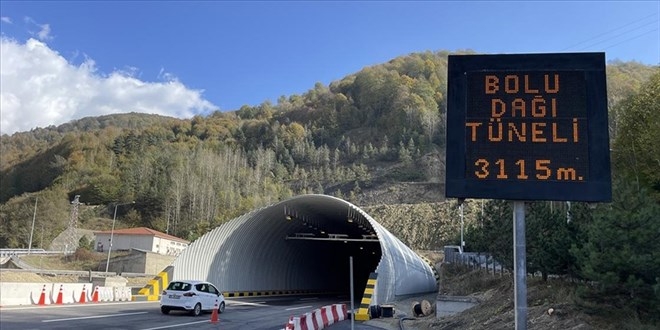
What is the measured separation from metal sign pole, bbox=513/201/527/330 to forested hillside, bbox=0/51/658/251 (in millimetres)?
70407

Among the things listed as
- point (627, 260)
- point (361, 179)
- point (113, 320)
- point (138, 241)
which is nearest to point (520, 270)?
point (627, 260)

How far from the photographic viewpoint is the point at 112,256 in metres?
65.8

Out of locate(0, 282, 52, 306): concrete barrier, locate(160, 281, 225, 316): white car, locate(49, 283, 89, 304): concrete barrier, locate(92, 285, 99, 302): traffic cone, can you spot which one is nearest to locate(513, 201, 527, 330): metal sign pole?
locate(160, 281, 225, 316): white car

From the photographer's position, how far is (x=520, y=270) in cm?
1146

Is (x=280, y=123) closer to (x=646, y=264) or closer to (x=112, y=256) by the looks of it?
(x=112, y=256)

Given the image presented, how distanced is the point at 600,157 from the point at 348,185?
12458 centimetres

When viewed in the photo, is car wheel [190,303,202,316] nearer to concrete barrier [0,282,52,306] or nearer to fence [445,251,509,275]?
concrete barrier [0,282,52,306]

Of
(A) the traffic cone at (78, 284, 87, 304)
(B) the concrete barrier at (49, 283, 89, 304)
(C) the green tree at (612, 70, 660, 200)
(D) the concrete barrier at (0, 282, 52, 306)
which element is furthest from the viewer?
(C) the green tree at (612, 70, 660, 200)

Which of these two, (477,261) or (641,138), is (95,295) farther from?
(641,138)

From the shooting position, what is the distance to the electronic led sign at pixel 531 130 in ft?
36.0

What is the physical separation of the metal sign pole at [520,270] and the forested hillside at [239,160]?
231 feet

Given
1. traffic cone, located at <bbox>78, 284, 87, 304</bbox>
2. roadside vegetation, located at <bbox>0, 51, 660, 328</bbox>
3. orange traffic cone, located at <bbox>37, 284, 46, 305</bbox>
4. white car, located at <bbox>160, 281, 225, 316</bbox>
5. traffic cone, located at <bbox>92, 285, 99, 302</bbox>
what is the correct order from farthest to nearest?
traffic cone, located at <bbox>92, 285, 99, 302</bbox> → traffic cone, located at <bbox>78, 284, 87, 304</bbox> → orange traffic cone, located at <bbox>37, 284, 46, 305</bbox> → white car, located at <bbox>160, 281, 225, 316</bbox> → roadside vegetation, located at <bbox>0, 51, 660, 328</bbox>

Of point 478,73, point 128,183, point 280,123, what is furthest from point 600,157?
point 280,123

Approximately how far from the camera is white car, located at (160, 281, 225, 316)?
21438 mm
